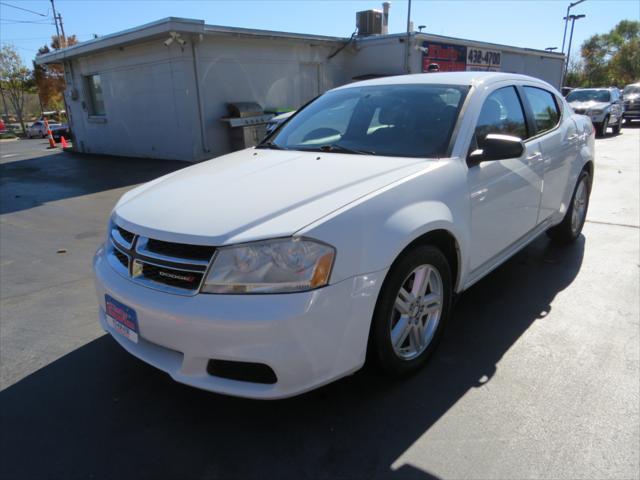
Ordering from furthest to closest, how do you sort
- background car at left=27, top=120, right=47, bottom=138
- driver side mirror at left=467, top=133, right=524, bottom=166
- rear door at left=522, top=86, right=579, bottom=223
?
background car at left=27, top=120, right=47, bottom=138 → rear door at left=522, top=86, right=579, bottom=223 → driver side mirror at left=467, top=133, right=524, bottom=166

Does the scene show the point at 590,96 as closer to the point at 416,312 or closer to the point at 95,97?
the point at 95,97

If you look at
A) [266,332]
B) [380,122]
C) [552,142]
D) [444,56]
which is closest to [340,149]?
[380,122]

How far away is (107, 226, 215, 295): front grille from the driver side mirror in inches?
67.9

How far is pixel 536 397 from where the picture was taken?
8.21 ft

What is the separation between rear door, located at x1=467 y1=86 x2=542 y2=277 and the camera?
2.93m

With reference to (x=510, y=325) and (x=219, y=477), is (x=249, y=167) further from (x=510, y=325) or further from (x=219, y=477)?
(x=510, y=325)

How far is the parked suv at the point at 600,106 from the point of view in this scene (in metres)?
16.2

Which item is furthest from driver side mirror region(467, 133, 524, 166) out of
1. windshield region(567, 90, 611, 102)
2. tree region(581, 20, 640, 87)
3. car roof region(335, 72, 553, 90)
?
tree region(581, 20, 640, 87)

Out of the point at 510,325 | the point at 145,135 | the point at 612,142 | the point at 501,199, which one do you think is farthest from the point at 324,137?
the point at 612,142

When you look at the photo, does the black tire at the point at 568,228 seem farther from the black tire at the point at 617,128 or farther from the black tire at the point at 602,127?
the black tire at the point at 617,128

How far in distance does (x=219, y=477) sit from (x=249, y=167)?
1753 millimetres

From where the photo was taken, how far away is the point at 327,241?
2008 millimetres

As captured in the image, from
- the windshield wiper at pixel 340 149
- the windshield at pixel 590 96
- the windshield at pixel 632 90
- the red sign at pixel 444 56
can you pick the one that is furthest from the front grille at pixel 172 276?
the windshield at pixel 632 90

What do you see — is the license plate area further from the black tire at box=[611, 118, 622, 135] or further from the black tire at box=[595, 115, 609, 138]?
the black tire at box=[611, 118, 622, 135]
